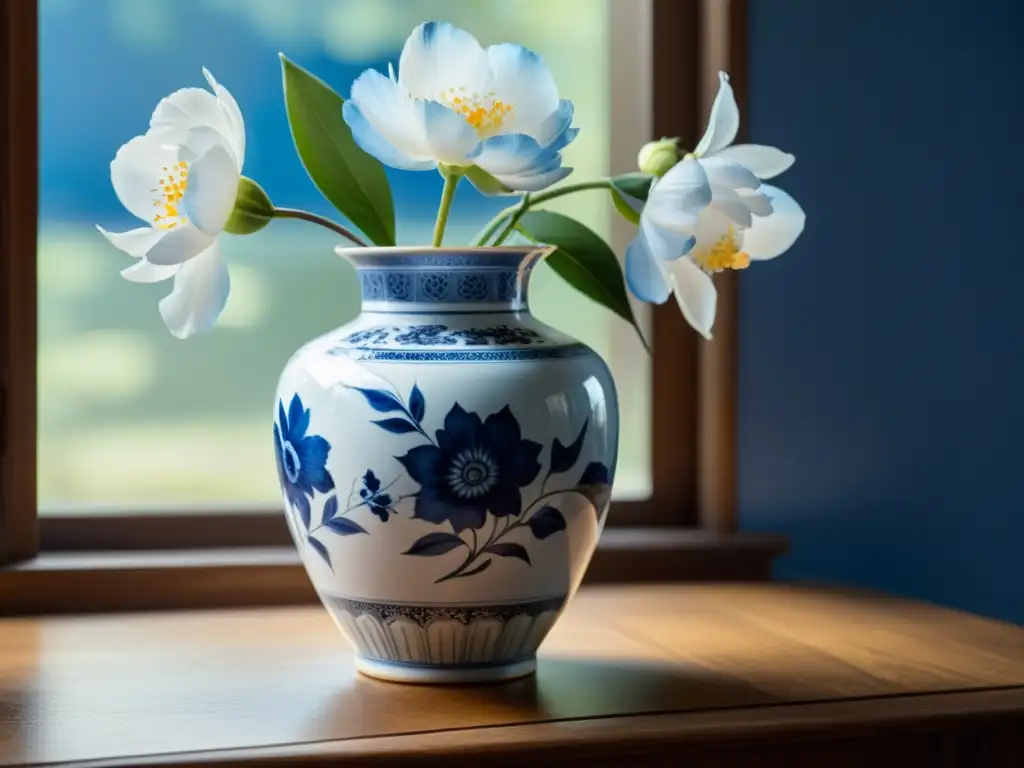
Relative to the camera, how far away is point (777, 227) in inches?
44.8

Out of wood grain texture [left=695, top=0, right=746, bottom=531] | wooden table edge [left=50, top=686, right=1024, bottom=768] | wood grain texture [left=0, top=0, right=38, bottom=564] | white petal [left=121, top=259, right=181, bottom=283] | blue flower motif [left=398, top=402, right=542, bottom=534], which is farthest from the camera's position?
wood grain texture [left=695, top=0, right=746, bottom=531]

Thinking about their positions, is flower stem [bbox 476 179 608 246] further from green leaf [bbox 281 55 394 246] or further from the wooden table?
the wooden table

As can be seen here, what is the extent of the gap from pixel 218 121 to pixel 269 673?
0.42 metres

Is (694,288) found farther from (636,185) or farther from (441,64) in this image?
(441,64)

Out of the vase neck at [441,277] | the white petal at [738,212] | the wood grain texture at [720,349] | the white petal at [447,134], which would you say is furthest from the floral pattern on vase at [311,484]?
the wood grain texture at [720,349]

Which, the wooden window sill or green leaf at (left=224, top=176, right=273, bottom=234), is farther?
the wooden window sill

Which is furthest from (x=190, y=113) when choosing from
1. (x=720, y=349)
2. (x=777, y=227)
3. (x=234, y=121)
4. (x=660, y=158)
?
(x=720, y=349)

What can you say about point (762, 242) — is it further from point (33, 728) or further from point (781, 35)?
point (33, 728)

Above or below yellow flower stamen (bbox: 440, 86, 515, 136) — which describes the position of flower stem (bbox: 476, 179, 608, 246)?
below

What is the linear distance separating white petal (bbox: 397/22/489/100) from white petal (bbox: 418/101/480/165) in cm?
3

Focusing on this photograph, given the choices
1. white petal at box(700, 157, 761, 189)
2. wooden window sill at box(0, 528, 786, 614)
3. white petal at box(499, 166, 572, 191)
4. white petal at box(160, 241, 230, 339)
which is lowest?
wooden window sill at box(0, 528, 786, 614)

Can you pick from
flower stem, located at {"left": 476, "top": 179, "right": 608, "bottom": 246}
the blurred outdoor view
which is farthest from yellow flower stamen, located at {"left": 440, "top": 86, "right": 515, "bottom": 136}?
the blurred outdoor view

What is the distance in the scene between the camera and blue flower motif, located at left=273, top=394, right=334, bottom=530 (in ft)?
3.38

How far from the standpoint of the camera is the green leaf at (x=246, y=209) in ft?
3.46
